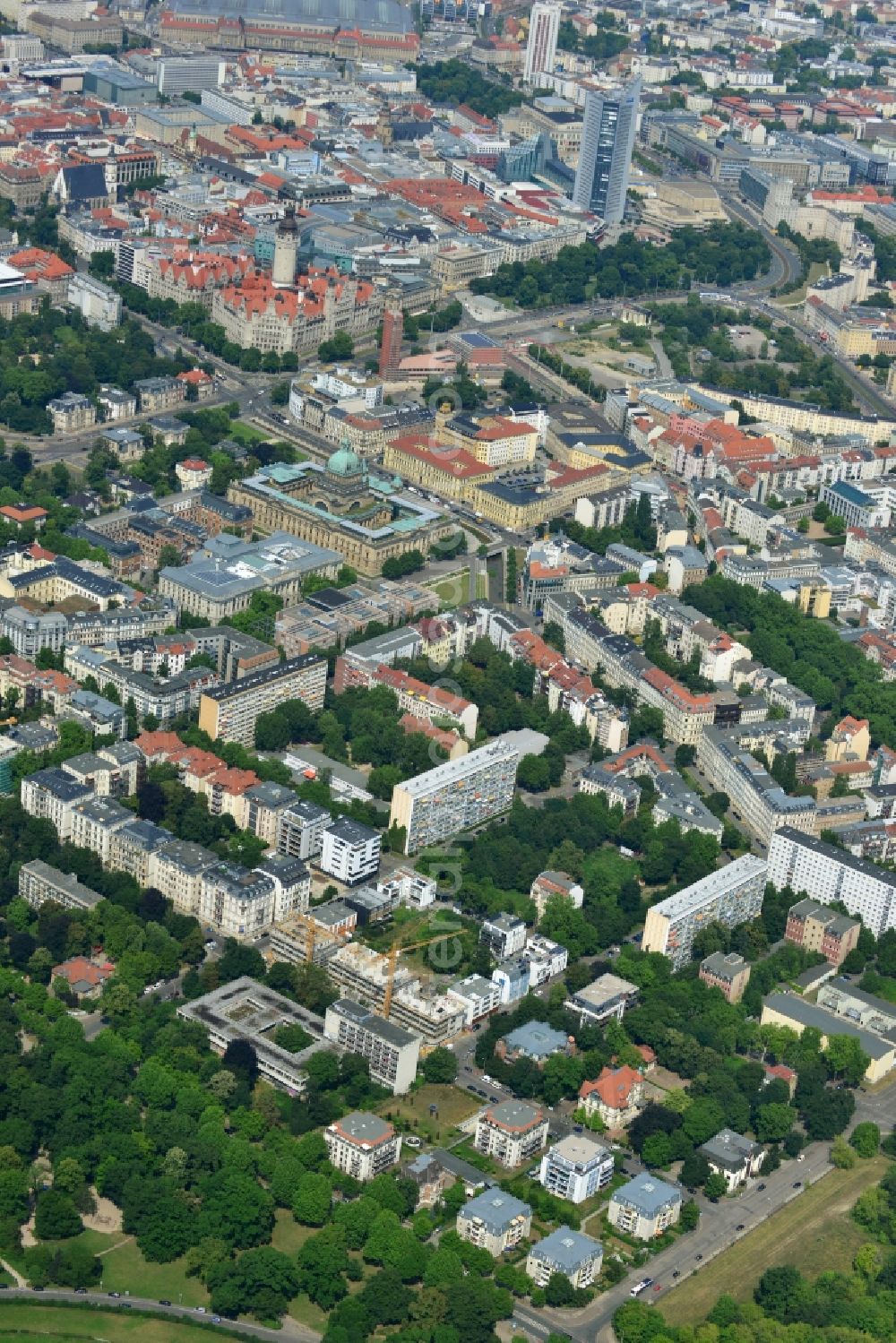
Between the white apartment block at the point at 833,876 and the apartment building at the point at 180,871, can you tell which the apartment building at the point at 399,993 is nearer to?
the apartment building at the point at 180,871

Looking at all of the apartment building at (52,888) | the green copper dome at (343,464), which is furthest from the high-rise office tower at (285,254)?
the apartment building at (52,888)

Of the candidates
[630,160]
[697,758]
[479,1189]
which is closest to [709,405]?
[697,758]

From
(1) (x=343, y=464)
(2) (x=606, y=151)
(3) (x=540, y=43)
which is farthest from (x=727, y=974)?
(3) (x=540, y=43)

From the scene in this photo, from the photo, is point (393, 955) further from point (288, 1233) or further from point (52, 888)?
point (288, 1233)

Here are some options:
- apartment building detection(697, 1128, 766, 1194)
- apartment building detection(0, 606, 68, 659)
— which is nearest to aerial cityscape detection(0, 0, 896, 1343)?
apartment building detection(697, 1128, 766, 1194)

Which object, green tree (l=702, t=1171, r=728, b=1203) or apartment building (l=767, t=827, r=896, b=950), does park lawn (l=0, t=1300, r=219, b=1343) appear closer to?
green tree (l=702, t=1171, r=728, b=1203)

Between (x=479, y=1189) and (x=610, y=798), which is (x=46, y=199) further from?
(x=479, y=1189)
